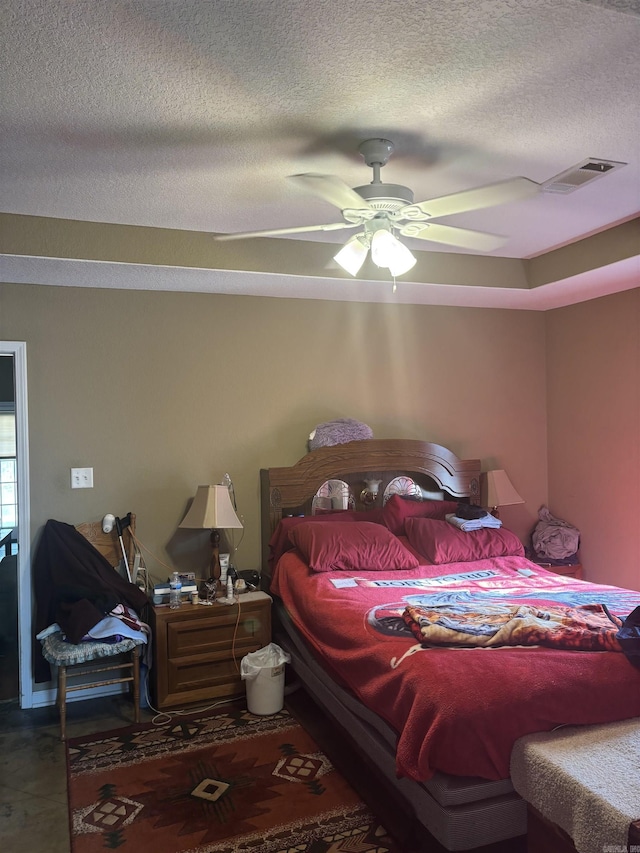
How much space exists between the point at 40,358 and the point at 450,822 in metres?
2.98

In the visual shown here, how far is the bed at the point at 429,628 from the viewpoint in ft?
6.77

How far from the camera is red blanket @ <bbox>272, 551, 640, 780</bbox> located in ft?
6.69

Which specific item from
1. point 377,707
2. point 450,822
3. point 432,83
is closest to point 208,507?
point 377,707

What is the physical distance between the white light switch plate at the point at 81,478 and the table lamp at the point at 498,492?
2519 mm

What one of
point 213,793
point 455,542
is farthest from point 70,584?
point 455,542

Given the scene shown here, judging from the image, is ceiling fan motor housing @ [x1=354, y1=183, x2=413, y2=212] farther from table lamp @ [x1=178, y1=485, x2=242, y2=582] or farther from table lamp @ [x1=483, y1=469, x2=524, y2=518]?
table lamp @ [x1=483, y1=469, x2=524, y2=518]

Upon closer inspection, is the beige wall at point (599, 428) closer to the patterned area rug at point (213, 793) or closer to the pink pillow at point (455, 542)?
the pink pillow at point (455, 542)

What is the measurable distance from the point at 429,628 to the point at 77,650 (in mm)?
1760

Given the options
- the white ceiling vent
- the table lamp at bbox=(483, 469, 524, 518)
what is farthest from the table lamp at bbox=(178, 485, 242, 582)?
the white ceiling vent

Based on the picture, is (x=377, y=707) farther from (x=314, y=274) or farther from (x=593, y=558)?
(x=593, y=558)

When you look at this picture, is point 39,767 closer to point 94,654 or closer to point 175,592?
point 94,654

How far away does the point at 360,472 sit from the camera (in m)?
4.27

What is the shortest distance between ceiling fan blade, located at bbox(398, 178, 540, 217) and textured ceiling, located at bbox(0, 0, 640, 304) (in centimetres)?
25

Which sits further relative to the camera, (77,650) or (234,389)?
(234,389)
